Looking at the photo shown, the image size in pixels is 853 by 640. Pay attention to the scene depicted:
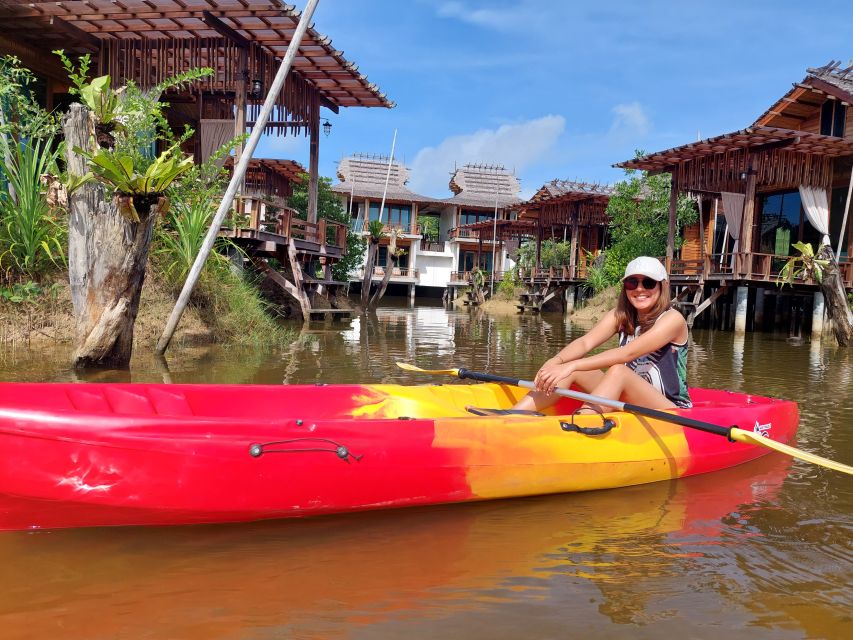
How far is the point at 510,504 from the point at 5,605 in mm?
2362

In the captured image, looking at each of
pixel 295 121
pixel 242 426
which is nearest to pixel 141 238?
pixel 242 426

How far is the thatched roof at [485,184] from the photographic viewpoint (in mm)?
40531

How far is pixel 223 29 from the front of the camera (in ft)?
38.2

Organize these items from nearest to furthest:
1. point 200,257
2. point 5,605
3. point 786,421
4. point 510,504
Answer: point 5,605 → point 510,504 → point 786,421 → point 200,257

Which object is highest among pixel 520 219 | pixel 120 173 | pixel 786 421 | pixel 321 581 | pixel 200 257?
pixel 520 219

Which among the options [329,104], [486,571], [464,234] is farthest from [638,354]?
[464,234]

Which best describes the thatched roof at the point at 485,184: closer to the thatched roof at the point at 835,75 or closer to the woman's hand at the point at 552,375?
the thatched roof at the point at 835,75

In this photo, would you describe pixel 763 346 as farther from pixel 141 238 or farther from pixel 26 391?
pixel 26 391

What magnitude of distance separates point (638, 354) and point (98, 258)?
488 centimetres

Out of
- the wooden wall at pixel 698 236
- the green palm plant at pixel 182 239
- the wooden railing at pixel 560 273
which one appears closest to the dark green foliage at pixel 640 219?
the wooden wall at pixel 698 236

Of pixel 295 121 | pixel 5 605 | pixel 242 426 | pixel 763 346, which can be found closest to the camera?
pixel 5 605

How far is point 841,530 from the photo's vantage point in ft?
11.4

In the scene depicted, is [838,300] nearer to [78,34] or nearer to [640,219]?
[640,219]

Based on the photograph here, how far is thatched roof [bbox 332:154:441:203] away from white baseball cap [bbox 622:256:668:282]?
33.6 metres
